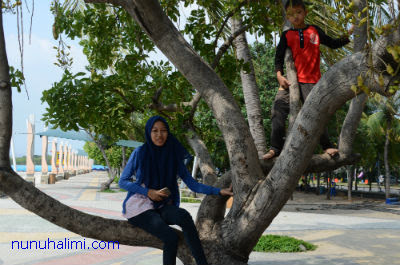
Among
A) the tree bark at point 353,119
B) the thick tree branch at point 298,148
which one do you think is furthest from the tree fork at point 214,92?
the tree bark at point 353,119

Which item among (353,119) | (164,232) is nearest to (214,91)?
(164,232)

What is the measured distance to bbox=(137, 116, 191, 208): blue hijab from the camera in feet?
11.6

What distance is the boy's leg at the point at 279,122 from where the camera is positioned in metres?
4.00

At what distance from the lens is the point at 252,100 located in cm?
616

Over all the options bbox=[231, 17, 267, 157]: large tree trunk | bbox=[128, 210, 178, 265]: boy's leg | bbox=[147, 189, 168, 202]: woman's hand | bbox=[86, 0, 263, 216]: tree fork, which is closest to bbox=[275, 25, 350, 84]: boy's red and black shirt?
bbox=[86, 0, 263, 216]: tree fork

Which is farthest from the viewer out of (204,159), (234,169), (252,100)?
(252,100)

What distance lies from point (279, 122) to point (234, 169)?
67cm

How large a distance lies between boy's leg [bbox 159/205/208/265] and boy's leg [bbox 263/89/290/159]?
1.12m

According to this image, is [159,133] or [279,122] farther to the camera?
[279,122]

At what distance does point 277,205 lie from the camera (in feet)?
11.9

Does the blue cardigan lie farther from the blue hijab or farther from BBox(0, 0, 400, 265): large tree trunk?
BBox(0, 0, 400, 265): large tree trunk

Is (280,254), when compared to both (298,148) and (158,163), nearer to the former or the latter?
(298,148)

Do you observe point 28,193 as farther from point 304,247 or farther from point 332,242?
point 332,242

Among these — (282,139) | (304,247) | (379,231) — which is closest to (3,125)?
(282,139)
